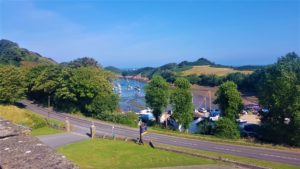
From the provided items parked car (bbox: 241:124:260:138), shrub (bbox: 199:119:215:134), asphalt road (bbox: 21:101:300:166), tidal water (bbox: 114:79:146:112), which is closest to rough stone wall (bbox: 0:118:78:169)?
asphalt road (bbox: 21:101:300:166)

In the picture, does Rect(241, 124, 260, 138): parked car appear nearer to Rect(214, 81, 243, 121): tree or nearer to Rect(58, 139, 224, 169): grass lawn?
Rect(214, 81, 243, 121): tree

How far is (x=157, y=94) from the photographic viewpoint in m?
49.2

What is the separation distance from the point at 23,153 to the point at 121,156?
900 inches

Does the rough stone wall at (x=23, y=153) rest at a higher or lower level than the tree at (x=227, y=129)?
higher

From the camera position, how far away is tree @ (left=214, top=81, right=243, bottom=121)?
136ft

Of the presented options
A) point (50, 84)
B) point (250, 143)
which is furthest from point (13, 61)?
point (250, 143)

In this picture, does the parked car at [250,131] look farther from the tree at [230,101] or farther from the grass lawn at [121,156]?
the grass lawn at [121,156]

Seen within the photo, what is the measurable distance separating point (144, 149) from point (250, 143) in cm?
1371

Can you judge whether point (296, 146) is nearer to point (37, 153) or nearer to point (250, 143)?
point (250, 143)

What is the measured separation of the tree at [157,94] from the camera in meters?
49.2

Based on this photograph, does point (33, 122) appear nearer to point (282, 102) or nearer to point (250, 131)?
point (250, 131)

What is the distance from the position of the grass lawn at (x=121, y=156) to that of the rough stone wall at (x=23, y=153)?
18.1 metres

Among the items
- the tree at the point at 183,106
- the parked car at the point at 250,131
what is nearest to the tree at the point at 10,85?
the tree at the point at 183,106

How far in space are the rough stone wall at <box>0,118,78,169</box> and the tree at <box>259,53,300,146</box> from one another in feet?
113
